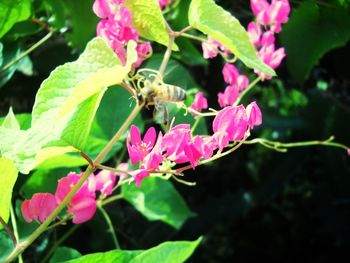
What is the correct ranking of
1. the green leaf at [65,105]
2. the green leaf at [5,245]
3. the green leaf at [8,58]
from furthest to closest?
the green leaf at [8,58]
the green leaf at [5,245]
the green leaf at [65,105]

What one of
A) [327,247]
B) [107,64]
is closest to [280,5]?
A: [107,64]

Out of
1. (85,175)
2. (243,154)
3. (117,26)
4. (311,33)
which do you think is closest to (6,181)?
(85,175)

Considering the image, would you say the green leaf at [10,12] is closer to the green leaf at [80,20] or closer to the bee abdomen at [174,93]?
the green leaf at [80,20]

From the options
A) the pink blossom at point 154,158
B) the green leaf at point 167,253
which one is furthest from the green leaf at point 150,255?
the pink blossom at point 154,158

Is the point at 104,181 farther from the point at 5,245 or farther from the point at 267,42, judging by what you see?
the point at 267,42

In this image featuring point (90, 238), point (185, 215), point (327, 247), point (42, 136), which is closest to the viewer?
point (42, 136)

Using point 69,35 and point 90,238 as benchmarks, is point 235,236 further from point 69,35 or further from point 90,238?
point 69,35

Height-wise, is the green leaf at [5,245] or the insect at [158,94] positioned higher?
the insect at [158,94]
